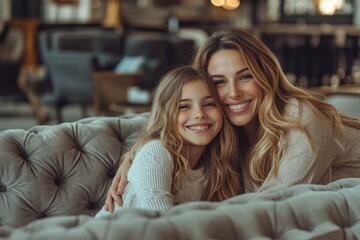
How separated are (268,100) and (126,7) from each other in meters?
14.7

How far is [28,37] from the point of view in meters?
12.2

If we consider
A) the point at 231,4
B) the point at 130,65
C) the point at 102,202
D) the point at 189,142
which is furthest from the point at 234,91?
the point at 231,4

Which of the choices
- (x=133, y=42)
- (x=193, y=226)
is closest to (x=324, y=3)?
(x=133, y=42)

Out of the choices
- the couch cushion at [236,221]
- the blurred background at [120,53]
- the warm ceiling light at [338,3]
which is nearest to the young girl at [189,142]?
the couch cushion at [236,221]

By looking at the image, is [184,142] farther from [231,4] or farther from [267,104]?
[231,4]

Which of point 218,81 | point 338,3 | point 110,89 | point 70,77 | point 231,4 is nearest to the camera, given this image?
point 218,81

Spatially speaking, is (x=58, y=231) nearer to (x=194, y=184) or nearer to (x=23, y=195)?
(x=194, y=184)

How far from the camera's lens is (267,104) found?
238 centimetres

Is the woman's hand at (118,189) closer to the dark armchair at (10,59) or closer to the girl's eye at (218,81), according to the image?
the girl's eye at (218,81)

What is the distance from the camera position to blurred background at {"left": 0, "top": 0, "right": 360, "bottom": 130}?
751 cm

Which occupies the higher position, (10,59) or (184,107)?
(184,107)

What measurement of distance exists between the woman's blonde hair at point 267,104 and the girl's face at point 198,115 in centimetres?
15

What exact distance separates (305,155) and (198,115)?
366mm

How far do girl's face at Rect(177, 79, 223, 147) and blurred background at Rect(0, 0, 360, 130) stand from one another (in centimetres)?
212
